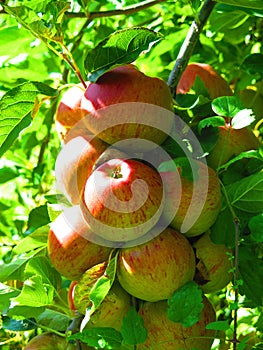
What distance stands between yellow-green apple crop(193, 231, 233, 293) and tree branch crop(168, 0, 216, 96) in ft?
0.74

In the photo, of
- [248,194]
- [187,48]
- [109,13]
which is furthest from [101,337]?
[109,13]

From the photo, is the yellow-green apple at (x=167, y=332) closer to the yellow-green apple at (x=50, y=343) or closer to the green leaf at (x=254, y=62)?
the yellow-green apple at (x=50, y=343)

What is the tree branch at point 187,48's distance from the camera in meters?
0.89

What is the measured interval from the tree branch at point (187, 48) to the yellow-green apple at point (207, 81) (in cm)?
6

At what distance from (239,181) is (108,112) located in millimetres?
187

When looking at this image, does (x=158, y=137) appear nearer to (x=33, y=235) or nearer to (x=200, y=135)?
(x=200, y=135)

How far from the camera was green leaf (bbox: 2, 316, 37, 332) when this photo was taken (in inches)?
33.8

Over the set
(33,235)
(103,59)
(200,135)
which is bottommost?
(33,235)

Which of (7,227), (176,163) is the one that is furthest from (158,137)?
(7,227)

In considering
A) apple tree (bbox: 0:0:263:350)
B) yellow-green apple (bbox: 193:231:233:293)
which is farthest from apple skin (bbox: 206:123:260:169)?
yellow-green apple (bbox: 193:231:233:293)

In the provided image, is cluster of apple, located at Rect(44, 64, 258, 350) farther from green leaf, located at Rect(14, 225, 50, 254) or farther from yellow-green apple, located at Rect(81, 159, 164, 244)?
green leaf, located at Rect(14, 225, 50, 254)

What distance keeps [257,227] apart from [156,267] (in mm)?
128

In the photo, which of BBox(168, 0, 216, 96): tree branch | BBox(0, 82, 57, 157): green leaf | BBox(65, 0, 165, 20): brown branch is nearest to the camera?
BBox(0, 82, 57, 157): green leaf

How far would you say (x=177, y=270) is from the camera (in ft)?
2.36
